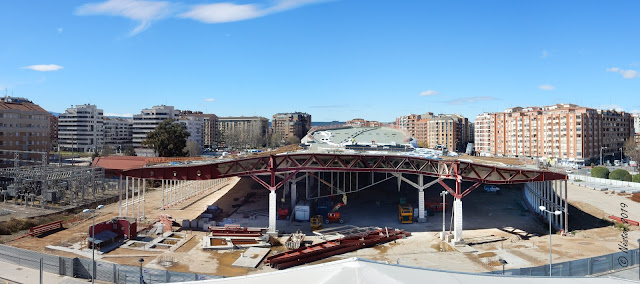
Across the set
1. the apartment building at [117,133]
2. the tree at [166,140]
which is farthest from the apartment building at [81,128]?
the tree at [166,140]

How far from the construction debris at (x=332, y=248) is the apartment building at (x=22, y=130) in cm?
6783

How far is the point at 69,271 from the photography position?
87.5ft

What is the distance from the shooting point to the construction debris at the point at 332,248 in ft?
101

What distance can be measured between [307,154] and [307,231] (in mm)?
8186

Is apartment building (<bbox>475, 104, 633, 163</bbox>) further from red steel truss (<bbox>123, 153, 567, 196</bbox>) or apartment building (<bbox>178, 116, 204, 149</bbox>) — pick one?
apartment building (<bbox>178, 116, 204, 149</bbox>)

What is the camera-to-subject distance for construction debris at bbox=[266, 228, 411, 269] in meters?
30.8

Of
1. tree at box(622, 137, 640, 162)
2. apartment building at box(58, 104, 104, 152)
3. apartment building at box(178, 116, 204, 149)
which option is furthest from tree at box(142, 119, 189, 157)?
tree at box(622, 137, 640, 162)

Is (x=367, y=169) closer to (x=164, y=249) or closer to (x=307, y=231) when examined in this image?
(x=307, y=231)

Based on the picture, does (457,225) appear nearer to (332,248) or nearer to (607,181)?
(332,248)

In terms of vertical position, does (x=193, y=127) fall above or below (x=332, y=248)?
above

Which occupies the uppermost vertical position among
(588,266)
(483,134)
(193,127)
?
(193,127)

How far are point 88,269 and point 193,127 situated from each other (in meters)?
131

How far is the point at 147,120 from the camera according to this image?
467 feet

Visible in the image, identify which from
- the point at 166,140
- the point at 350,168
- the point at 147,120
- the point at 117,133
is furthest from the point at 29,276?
the point at 117,133
